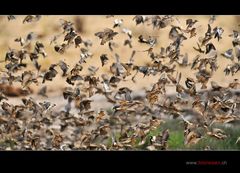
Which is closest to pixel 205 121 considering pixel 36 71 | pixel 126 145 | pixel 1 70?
pixel 126 145

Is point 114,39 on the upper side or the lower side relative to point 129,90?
upper

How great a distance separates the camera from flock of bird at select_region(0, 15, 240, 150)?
4.14 meters

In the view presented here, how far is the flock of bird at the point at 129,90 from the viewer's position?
4137 millimetres

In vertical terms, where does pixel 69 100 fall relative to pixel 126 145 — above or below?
above

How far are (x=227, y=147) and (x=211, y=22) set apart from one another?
0.99 m

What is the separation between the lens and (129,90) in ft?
13.6

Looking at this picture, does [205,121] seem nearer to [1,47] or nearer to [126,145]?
[126,145]

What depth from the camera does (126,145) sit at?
416 cm
